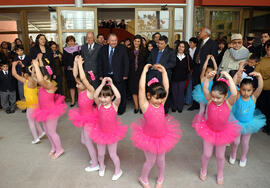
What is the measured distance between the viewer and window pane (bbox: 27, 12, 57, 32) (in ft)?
20.6

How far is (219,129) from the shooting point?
7.17 ft

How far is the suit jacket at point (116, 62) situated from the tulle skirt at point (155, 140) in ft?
7.20

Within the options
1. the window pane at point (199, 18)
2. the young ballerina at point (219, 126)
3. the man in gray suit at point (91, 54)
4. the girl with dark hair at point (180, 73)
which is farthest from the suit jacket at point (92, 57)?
the window pane at point (199, 18)

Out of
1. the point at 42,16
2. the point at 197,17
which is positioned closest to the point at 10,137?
the point at 42,16

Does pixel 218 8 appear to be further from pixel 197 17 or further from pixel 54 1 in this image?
pixel 54 1

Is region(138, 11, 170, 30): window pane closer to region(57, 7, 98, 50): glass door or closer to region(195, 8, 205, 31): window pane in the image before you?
region(195, 8, 205, 31): window pane

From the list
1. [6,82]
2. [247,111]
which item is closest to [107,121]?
[247,111]

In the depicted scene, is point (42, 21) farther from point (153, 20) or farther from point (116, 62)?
point (116, 62)

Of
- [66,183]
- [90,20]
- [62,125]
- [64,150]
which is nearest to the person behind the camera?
[66,183]

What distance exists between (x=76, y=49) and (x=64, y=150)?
270 centimetres

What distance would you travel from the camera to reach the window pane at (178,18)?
616 centimetres

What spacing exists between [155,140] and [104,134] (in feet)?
1.80

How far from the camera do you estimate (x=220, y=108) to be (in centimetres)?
214

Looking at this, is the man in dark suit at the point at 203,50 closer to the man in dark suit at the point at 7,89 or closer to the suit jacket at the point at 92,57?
the suit jacket at the point at 92,57
